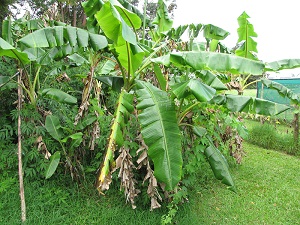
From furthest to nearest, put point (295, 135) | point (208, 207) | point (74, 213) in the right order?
point (295, 135) < point (208, 207) < point (74, 213)

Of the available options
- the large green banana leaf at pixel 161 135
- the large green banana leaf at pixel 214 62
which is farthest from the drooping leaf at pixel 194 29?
the large green banana leaf at pixel 161 135

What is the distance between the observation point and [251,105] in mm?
2770

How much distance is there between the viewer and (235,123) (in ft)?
10.6

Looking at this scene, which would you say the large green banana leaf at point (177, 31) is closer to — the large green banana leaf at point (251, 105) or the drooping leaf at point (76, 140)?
the large green banana leaf at point (251, 105)

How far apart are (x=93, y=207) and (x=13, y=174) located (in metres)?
1.34

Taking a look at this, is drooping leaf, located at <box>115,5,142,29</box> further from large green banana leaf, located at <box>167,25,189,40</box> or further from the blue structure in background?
the blue structure in background

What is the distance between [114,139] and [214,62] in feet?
4.43

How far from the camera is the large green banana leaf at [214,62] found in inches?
96.8

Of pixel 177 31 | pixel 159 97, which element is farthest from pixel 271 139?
pixel 159 97

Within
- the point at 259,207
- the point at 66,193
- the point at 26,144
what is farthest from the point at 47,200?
the point at 259,207

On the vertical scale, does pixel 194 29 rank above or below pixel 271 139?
above

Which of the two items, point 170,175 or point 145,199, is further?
point 145,199

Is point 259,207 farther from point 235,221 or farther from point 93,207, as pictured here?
point 93,207

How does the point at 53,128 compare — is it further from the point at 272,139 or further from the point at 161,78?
the point at 272,139
